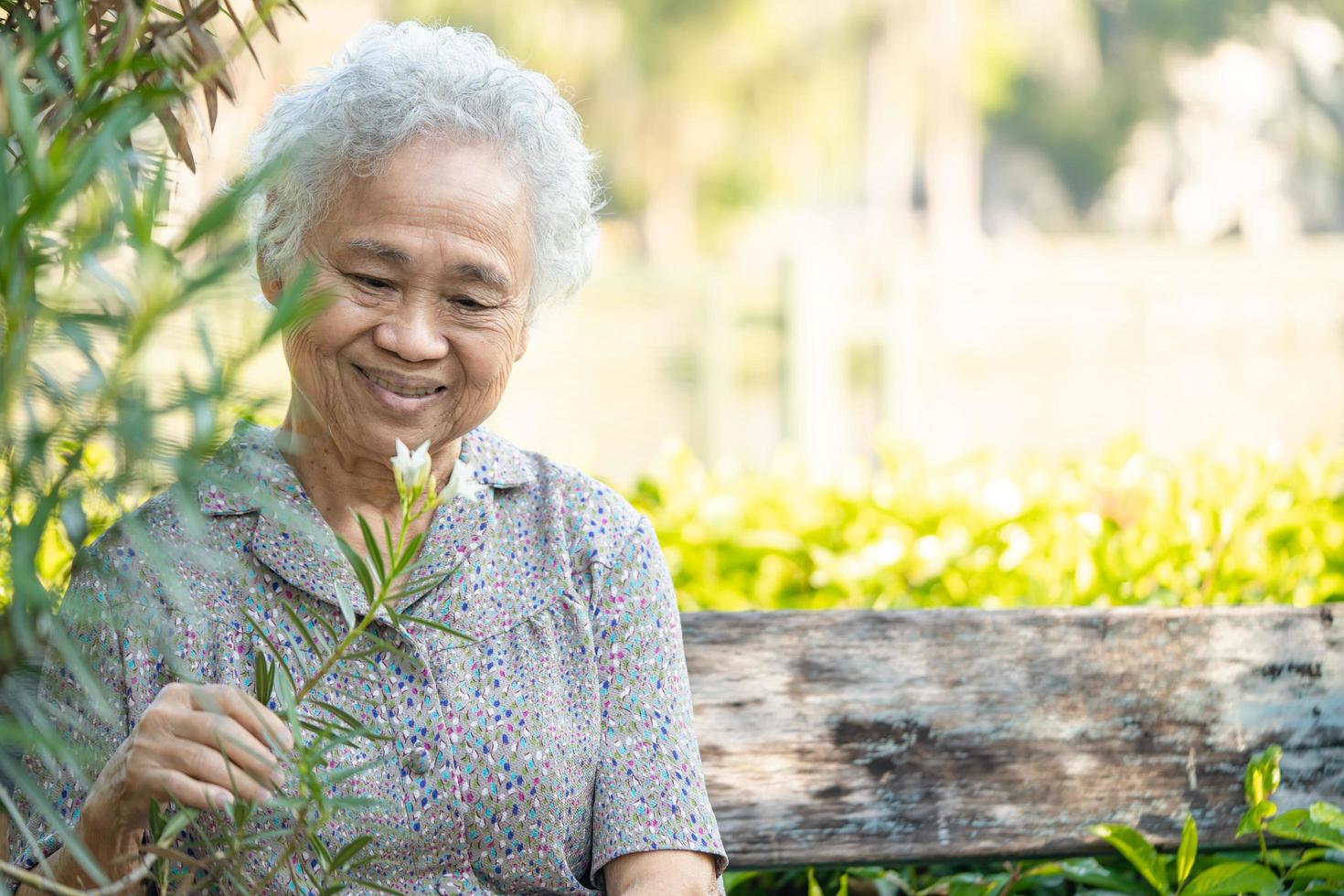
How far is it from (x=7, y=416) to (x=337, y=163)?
105cm

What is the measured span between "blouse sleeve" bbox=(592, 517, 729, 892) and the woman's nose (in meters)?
0.43

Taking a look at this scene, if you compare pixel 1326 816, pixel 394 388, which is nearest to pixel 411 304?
pixel 394 388

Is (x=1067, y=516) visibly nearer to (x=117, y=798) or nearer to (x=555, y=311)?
(x=555, y=311)

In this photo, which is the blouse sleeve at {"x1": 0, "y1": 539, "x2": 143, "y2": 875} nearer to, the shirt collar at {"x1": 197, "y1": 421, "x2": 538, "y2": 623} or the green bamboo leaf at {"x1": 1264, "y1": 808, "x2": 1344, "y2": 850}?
the shirt collar at {"x1": 197, "y1": 421, "x2": 538, "y2": 623}

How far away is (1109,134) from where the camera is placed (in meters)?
43.0

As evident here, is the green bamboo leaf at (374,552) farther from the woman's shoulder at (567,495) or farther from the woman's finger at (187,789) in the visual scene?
the woman's shoulder at (567,495)

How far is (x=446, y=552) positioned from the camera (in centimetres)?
202

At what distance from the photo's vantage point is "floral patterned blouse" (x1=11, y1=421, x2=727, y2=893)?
6.05 feet

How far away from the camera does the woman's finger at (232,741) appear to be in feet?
4.12

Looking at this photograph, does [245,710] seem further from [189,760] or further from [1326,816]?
[1326,816]

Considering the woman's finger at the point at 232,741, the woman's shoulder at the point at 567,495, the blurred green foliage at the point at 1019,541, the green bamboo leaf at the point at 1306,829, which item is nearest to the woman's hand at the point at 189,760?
the woman's finger at the point at 232,741

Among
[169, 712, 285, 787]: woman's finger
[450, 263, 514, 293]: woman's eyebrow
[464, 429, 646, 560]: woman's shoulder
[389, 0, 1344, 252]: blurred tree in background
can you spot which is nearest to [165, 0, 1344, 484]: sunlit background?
[389, 0, 1344, 252]: blurred tree in background

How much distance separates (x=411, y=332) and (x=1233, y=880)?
4.49 feet

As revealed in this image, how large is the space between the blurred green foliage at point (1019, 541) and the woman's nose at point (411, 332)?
116 cm
